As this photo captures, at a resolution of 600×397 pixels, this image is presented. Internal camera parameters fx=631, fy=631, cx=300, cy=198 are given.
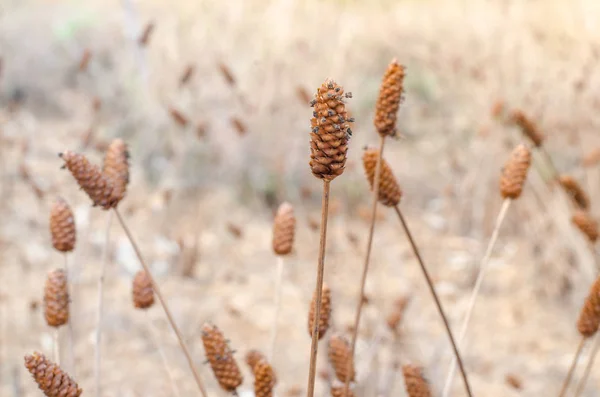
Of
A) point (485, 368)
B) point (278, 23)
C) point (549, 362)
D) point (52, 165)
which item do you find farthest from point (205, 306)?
point (278, 23)

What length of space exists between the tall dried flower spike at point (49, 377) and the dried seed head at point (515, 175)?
0.95 meters

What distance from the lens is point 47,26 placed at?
7.45 meters

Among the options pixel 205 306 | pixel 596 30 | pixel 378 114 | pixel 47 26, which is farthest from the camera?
pixel 47 26

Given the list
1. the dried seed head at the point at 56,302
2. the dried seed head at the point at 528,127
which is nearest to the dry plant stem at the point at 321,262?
the dried seed head at the point at 56,302

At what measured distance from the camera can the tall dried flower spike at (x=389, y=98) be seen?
3.78 ft

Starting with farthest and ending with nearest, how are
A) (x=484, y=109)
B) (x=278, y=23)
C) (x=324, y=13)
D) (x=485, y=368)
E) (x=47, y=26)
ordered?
(x=47, y=26), (x=324, y=13), (x=278, y=23), (x=484, y=109), (x=485, y=368)

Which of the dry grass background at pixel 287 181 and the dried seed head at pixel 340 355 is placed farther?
the dry grass background at pixel 287 181

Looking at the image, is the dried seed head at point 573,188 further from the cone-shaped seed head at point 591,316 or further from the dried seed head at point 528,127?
the cone-shaped seed head at point 591,316

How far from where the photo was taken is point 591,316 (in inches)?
49.1

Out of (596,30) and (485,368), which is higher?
(596,30)

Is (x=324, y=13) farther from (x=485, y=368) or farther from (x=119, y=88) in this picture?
(x=485, y=368)

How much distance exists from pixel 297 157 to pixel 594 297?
3806 millimetres

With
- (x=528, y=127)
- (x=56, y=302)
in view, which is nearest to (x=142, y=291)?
(x=56, y=302)

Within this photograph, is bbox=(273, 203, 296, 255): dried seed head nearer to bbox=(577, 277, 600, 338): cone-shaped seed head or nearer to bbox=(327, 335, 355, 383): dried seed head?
bbox=(327, 335, 355, 383): dried seed head
